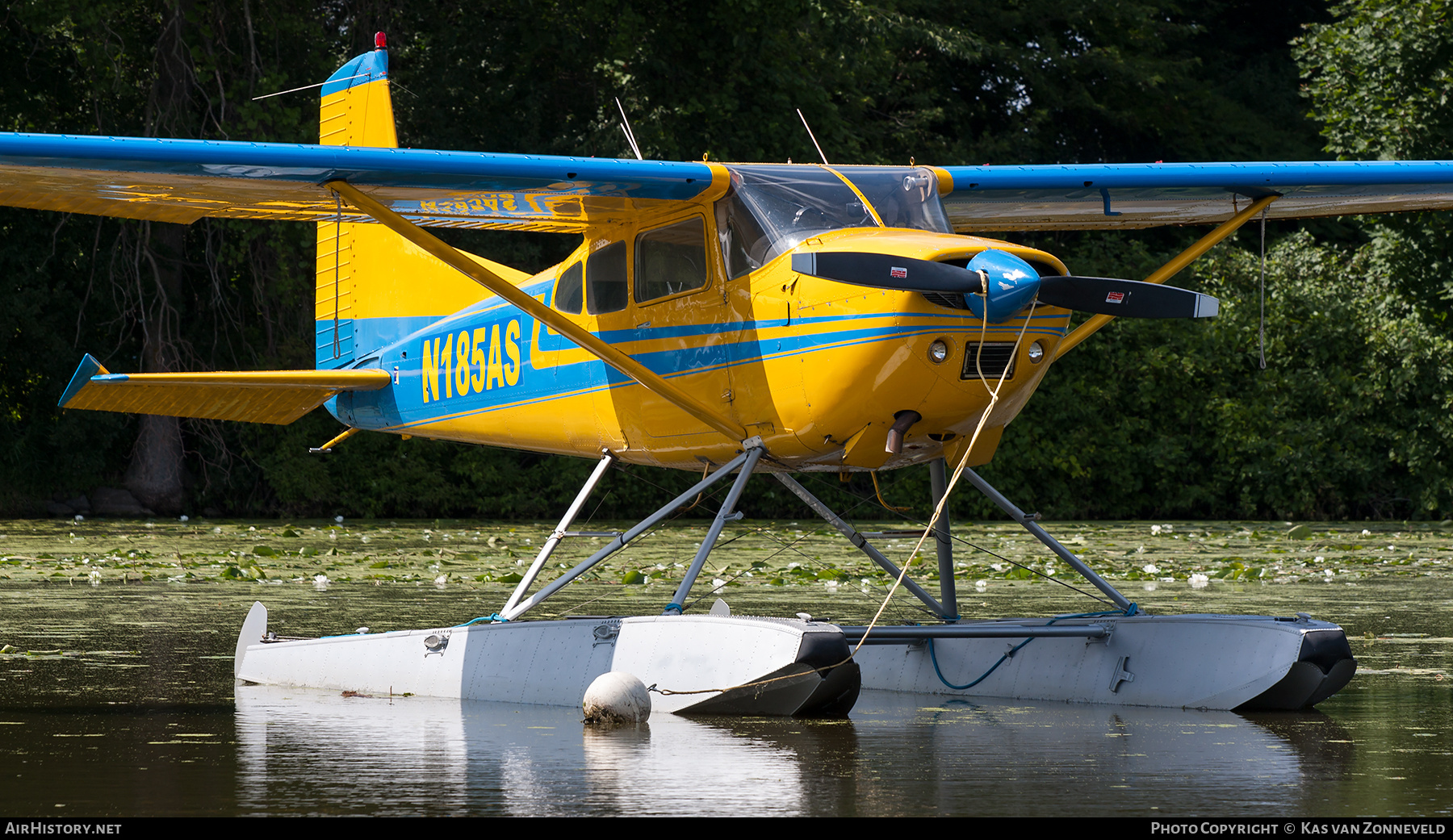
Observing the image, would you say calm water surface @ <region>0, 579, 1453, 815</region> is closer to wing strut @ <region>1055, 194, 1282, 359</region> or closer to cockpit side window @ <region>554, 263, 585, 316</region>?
wing strut @ <region>1055, 194, 1282, 359</region>

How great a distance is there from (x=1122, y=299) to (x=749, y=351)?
1766mm

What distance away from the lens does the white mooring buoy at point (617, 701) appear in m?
6.75

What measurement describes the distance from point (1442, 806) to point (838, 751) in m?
2.05

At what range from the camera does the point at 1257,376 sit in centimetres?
2480

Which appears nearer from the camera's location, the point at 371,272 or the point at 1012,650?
the point at 1012,650

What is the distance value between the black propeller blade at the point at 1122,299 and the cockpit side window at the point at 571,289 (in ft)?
9.64

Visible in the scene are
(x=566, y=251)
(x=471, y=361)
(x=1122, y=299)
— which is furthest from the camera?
(x=566, y=251)

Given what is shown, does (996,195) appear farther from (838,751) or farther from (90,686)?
(90,686)

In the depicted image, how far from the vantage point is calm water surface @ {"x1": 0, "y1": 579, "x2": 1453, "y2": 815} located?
474 cm

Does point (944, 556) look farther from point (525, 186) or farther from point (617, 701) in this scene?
point (525, 186)

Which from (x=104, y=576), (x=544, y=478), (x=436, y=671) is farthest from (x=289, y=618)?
(x=544, y=478)

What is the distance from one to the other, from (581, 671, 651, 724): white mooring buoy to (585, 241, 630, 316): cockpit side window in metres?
2.50

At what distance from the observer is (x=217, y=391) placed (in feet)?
32.8

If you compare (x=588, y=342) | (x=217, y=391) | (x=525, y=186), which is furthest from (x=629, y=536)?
→ (x=217, y=391)
